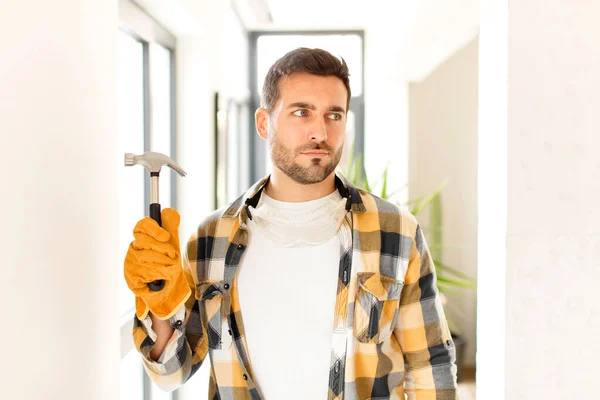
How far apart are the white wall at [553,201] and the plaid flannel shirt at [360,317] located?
0.18 m

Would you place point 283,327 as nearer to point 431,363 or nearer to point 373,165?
point 431,363

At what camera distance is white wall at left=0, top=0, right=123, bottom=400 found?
32.0 inches

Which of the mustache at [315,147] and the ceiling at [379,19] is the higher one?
the ceiling at [379,19]

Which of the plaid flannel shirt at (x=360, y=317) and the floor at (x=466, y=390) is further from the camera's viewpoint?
the floor at (x=466, y=390)

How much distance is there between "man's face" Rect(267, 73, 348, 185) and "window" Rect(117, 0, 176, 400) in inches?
30.1

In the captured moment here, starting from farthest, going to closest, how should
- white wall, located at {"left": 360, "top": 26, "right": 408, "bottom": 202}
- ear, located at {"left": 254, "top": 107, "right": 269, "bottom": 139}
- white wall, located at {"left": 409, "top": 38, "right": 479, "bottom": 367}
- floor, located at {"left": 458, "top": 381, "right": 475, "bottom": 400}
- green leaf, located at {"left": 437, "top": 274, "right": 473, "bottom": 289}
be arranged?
white wall, located at {"left": 409, "top": 38, "right": 479, "bottom": 367}, white wall, located at {"left": 360, "top": 26, "right": 408, "bottom": 202}, floor, located at {"left": 458, "top": 381, "right": 475, "bottom": 400}, green leaf, located at {"left": 437, "top": 274, "right": 473, "bottom": 289}, ear, located at {"left": 254, "top": 107, "right": 269, "bottom": 139}

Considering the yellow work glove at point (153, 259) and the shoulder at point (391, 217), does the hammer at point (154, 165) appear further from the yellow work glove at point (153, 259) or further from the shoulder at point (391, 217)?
the shoulder at point (391, 217)

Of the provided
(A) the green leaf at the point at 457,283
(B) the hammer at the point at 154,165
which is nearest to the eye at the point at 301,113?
(B) the hammer at the point at 154,165

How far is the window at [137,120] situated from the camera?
80.3 inches

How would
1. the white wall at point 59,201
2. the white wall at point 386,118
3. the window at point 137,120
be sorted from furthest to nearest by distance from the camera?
the white wall at point 386,118, the window at point 137,120, the white wall at point 59,201

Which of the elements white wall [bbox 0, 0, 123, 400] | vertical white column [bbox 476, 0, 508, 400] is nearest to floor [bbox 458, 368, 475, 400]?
vertical white column [bbox 476, 0, 508, 400]

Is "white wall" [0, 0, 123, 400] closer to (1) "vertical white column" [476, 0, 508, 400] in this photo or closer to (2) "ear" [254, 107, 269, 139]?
(2) "ear" [254, 107, 269, 139]

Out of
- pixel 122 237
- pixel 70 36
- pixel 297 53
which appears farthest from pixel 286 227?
pixel 122 237

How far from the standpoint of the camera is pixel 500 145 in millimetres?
1341
